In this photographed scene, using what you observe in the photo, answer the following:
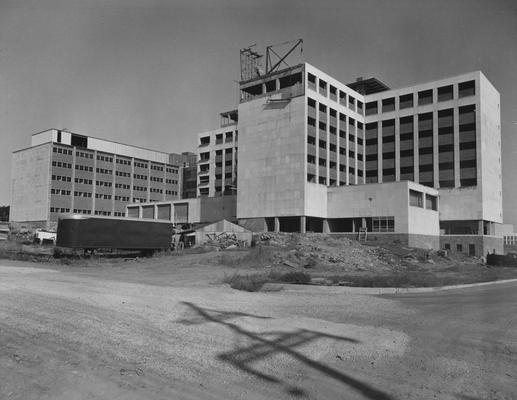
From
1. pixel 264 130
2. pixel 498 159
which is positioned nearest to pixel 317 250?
pixel 264 130

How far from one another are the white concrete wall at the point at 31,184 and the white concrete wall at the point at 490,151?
8153cm

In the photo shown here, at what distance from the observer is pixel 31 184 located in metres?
99.6

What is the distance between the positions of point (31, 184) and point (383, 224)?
249ft

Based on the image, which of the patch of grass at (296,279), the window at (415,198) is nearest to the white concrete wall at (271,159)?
the window at (415,198)

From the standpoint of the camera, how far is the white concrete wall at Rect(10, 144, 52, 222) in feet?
317

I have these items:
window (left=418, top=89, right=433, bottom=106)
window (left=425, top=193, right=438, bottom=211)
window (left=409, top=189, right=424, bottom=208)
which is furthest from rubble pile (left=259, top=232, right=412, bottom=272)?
window (left=418, top=89, right=433, bottom=106)

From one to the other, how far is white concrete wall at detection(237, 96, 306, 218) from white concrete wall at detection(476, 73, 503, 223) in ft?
94.2

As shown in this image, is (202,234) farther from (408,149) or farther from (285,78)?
(408,149)

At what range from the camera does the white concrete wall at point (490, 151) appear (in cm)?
7131

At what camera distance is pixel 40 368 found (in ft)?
20.5

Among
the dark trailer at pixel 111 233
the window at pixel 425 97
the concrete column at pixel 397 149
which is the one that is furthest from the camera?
the concrete column at pixel 397 149

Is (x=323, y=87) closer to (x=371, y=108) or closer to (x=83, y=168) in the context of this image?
(x=371, y=108)

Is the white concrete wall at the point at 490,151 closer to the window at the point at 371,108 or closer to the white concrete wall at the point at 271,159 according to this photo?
the window at the point at 371,108

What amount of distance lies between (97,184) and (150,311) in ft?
328
